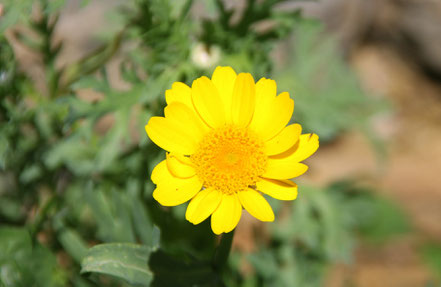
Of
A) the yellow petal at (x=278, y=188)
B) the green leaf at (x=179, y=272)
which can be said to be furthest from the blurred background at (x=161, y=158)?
the yellow petal at (x=278, y=188)

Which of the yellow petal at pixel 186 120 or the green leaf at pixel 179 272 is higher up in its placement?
the yellow petal at pixel 186 120

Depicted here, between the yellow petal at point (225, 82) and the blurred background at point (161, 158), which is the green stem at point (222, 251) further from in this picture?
the yellow petal at point (225, 82)

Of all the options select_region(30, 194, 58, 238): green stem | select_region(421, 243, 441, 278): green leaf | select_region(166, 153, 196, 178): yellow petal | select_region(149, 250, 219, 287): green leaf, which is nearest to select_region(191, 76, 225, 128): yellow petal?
select_region(166, 153, 196, 178): yellow petal

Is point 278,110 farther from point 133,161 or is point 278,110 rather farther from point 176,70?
point 133,161

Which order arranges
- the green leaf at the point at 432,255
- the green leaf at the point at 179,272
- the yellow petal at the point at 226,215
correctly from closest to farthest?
the yellow petal at the point at 226,215 → the green leaf at the point at 179,272 → the green leaf at the point at 432,255

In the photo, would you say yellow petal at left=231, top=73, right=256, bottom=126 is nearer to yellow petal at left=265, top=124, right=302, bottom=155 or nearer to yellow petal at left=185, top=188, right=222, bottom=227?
yellow petal at left=265, top=124, right=302, bottom=155

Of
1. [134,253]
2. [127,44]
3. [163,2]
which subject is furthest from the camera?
[127,44]

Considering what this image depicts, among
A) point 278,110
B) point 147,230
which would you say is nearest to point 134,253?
point 147,230
